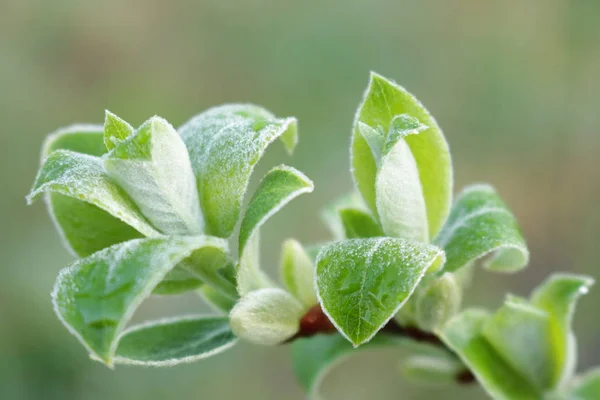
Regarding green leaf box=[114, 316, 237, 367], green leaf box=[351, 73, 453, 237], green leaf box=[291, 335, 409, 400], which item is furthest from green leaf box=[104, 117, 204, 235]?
green leaf box=[291, 335, 409, 400]

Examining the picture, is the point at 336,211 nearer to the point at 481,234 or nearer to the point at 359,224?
the point at 359,224

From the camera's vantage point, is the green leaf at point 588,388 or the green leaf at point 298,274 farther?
the green leaf at point 588,388

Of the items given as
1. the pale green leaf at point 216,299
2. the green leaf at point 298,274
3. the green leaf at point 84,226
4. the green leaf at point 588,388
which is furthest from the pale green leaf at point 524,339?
the green leaf at point 84,226

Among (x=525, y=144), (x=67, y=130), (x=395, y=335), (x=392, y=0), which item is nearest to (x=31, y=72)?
(x=392, y=0)

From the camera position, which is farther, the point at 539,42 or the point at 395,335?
the point at 539,42

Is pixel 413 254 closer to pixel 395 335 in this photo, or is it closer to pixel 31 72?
pixel 395 335

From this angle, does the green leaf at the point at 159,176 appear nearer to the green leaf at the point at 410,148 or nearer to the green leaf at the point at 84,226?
the green leaf at the point at 84,226
